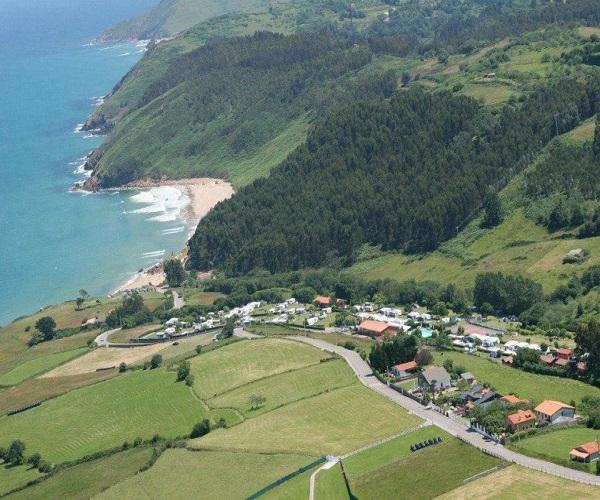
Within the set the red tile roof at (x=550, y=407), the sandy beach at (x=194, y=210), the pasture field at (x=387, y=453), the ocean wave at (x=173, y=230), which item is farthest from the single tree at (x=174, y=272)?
the red tile roof at (x=550, y=407)

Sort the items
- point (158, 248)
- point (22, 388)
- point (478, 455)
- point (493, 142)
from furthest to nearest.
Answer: point (158, 248), point (493, 142), point (22, 388), point (478, 455)

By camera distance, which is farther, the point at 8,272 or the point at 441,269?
the point at 8,272

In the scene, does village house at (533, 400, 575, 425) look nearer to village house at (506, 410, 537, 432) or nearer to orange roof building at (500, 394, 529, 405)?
village house at (506, 410, 537, 432)

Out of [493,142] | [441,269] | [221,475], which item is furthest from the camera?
[493,142]

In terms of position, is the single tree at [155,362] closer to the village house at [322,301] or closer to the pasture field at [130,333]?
the pasture field at [130,333]

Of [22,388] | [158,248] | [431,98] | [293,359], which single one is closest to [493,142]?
[431,98]

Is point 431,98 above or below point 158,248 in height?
above

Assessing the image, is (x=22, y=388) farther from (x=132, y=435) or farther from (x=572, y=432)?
(x=572, y=432)
